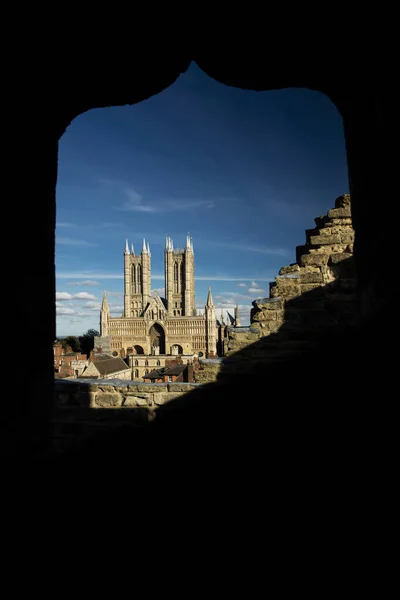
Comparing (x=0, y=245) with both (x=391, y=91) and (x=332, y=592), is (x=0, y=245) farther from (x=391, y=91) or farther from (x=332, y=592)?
(x=332, y=592)

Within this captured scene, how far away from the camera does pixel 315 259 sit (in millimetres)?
5000

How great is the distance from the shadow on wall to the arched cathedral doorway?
6918 cm

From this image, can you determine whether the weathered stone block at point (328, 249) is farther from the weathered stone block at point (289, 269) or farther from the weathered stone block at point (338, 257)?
the weathered stone block at point (289, 269)

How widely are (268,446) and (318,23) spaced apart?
8.71ft

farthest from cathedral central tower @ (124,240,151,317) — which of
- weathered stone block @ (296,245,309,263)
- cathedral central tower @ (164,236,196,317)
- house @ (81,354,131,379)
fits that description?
weathered stone block @ (296,245,309,263)

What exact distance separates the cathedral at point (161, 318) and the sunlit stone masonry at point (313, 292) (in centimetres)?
5807

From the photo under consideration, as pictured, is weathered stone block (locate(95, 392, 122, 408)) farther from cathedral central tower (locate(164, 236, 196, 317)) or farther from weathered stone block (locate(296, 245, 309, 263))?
cathedral central tower (locate(164, 236, 196, 317))

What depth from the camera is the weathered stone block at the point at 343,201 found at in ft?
16.4

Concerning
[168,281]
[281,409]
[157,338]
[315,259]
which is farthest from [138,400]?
[168,281]

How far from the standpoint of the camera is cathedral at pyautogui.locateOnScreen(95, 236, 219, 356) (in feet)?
229

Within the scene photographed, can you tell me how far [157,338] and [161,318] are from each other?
15.6ft

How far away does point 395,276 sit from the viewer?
65.3 inches

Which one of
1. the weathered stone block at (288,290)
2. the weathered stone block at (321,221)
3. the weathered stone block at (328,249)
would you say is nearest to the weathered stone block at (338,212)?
the weathered stone block at (321,221)

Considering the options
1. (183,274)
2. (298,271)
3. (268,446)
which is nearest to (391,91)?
(268,446)
